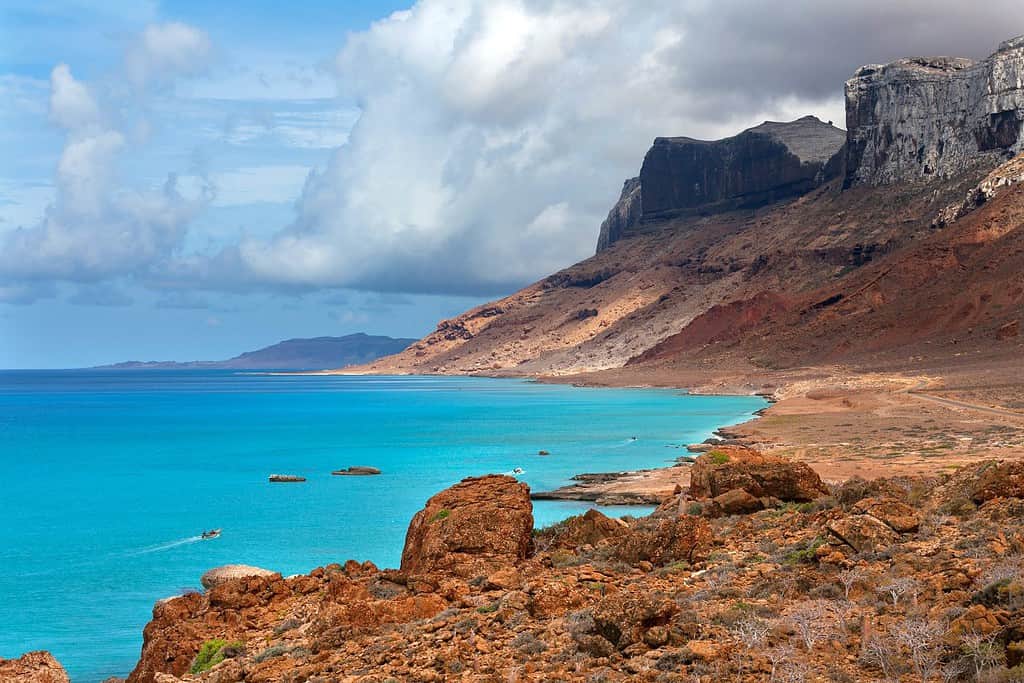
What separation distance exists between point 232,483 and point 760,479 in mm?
42924

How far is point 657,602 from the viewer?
10594mm

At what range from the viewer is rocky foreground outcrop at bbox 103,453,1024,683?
9.47 meters

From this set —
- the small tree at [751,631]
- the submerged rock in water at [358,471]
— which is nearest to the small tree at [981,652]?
the small tree at [751,631]

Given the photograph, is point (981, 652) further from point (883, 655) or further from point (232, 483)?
point (232, 483)

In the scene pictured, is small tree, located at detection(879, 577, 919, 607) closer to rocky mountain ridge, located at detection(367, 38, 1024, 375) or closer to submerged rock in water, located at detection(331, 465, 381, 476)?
submerged rock in water, located at detection(331, 465, 381, 476)

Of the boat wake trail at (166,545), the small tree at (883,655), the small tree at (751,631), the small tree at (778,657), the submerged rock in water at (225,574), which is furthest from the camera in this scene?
the boat wake trail at (166,545)

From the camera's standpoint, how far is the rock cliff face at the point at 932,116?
140125mm

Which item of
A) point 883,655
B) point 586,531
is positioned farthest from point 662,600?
point 586,531

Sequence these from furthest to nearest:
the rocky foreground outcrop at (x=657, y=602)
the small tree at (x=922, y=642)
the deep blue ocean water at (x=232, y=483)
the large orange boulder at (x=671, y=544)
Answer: the deep blue ocean water at (x=232, y=483) → the large orange boulder at (x=671, y=544) → the rocky foreground outcrop at (x=657, y=602) → the small tree at (x=922, y=642)

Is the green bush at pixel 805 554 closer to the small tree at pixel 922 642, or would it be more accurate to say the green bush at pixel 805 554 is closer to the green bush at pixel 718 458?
the small tree at pixel 922 642

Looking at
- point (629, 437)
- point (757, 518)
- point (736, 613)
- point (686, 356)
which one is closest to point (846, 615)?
point (736, 613)

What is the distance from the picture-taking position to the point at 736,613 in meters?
10.9

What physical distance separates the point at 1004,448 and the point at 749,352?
98786mm

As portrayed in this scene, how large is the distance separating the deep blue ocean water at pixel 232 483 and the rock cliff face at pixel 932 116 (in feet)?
214
